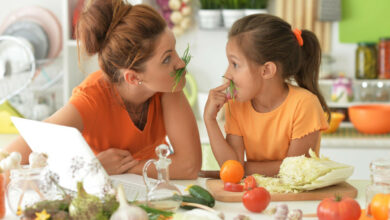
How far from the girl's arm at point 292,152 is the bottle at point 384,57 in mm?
1586

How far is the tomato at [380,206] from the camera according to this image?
121 cm

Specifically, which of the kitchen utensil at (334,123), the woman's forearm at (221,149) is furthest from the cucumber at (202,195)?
the kitchen utensil at (334,123)

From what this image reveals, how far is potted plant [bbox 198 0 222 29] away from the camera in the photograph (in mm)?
3301

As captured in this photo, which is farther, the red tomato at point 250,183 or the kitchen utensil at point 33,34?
the kitchen utensil at point 33,34

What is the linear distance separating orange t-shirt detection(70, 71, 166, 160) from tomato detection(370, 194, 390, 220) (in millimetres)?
883

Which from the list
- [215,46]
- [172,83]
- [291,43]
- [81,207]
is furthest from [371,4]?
[81,207]

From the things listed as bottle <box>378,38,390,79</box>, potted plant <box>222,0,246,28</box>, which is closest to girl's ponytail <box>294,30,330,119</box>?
potted plant <box>222,0,246,28</box>

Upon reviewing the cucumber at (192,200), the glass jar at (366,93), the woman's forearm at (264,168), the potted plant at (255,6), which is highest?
the potted plant at (255,6)

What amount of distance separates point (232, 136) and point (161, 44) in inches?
16.7

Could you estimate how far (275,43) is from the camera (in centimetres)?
184

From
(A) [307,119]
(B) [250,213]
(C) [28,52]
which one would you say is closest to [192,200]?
(B) [250,213]

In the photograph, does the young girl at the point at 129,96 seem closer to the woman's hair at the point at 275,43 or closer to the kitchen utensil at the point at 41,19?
the woman's hair at the point at 275,43

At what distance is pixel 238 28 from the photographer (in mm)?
1864

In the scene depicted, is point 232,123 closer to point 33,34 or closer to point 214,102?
point 214,102
